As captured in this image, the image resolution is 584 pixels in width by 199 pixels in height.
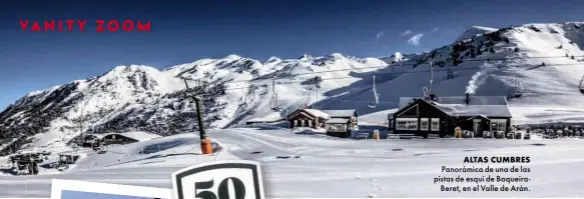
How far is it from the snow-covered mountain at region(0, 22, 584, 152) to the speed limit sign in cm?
164

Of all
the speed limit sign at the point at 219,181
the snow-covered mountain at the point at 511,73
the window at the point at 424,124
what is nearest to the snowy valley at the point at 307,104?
the snow-covered mountain at the point at 511,73

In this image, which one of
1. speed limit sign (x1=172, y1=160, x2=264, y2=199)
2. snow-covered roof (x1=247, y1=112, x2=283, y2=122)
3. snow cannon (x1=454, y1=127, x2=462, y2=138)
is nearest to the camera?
speed limit sign (x1=172, y1=160, x2=264, y2=199)

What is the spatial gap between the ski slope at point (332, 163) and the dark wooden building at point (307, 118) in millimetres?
95

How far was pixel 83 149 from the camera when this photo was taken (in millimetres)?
3848

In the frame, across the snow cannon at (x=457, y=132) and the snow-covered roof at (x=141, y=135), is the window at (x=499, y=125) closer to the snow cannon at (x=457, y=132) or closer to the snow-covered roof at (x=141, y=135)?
the snow cannon at (x=457, y=132)

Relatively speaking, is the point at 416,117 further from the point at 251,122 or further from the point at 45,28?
the point at 45,28

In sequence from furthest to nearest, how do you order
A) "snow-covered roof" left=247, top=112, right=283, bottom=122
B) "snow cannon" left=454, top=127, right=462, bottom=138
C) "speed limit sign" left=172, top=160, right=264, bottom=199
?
1. "snow-covered roof" left=247, top=112, right=283, bottom=122
2. "snow cannon" left=454, top=127, right=462, bottom=138
3. "speed limit sign" left=172, top=160, right=264, bottom=199

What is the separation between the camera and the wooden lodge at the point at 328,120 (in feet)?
11.7

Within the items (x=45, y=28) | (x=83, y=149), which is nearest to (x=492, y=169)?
(x=83, y=149)

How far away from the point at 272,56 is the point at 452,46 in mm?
1458

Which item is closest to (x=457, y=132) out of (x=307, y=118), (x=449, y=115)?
(x=449, y=115)

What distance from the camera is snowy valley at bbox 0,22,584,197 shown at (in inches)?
130

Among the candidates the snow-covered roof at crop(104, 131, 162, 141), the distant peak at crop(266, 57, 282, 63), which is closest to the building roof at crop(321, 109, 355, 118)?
the distant peak at crop(266, 57, 282, 63)

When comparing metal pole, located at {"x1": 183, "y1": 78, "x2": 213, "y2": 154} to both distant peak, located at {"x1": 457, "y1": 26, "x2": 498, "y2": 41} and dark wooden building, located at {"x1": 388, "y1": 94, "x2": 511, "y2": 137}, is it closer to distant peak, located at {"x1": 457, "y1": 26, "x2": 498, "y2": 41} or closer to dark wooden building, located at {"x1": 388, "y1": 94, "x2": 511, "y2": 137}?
A: dark wooden building, located at {"x1": 388, "y1": 94, "x2": 511, "y2": 137}
